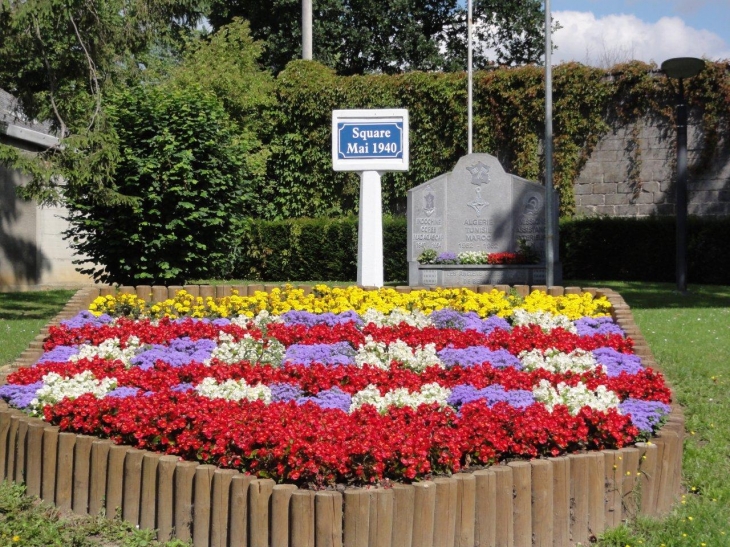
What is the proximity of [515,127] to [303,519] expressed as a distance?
1952 cm

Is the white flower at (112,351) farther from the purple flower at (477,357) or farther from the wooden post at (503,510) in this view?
the wooden post at (503,510)

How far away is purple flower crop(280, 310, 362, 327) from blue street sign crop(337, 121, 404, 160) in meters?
4.00

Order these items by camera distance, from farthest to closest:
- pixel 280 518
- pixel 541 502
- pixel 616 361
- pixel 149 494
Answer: pixel 616 361
pixel 149 494
pixel 541 502
pixel 280 518

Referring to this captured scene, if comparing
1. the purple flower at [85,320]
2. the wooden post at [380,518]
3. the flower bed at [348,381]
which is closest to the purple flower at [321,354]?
the flower bed at [348,381]

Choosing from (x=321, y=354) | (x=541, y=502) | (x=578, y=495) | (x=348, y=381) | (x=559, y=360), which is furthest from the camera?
(x=321, y=354)

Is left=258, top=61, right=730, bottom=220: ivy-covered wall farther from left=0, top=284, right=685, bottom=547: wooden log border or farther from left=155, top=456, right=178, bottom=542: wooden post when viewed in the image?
left=155, top=456, right=178, bottom=542: wooden post

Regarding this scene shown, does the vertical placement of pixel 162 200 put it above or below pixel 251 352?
above

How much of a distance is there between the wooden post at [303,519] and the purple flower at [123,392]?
6.38 ft

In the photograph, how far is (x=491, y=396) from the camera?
5.46 meters

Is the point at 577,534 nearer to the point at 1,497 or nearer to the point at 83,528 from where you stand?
the point at 83,528

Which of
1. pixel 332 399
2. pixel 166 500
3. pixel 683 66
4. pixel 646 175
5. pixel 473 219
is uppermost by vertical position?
pixel 683 66

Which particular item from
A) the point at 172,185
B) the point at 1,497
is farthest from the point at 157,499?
the point at 172,185

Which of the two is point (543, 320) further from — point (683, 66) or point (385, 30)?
point (385, 30)

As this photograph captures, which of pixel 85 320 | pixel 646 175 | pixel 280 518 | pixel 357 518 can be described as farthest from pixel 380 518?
pixel 646 175
